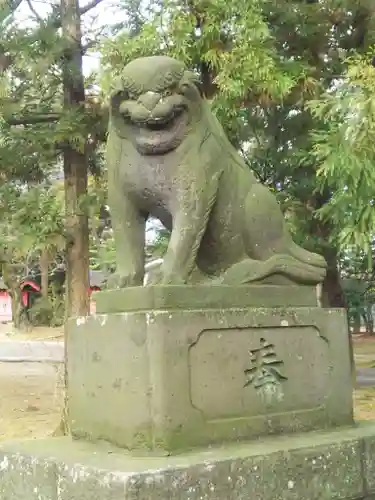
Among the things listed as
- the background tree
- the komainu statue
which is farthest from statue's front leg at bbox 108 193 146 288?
the background tree

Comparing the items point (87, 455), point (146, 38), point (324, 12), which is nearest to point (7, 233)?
point (146, 38)

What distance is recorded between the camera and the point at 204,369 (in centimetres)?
304

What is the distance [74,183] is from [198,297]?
4.45 metres

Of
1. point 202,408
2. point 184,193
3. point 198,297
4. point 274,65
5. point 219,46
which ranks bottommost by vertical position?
point 202,408

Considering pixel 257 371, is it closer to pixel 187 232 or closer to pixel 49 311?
pixel 187 232

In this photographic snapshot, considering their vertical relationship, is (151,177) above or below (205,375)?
above

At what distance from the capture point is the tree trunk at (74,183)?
23.2 ft

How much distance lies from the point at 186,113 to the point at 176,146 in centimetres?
17

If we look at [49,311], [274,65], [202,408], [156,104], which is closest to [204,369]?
[202,408]

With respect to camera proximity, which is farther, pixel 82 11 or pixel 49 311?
pixel 49 311

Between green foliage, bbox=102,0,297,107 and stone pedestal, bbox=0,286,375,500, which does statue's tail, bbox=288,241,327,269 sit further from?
green foliage, bbox=102,0,297,107

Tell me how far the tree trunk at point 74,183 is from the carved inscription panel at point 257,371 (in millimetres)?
4027

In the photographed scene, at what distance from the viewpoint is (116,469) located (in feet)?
8.73

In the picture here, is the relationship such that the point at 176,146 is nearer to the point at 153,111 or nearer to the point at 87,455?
the point at 153,111
